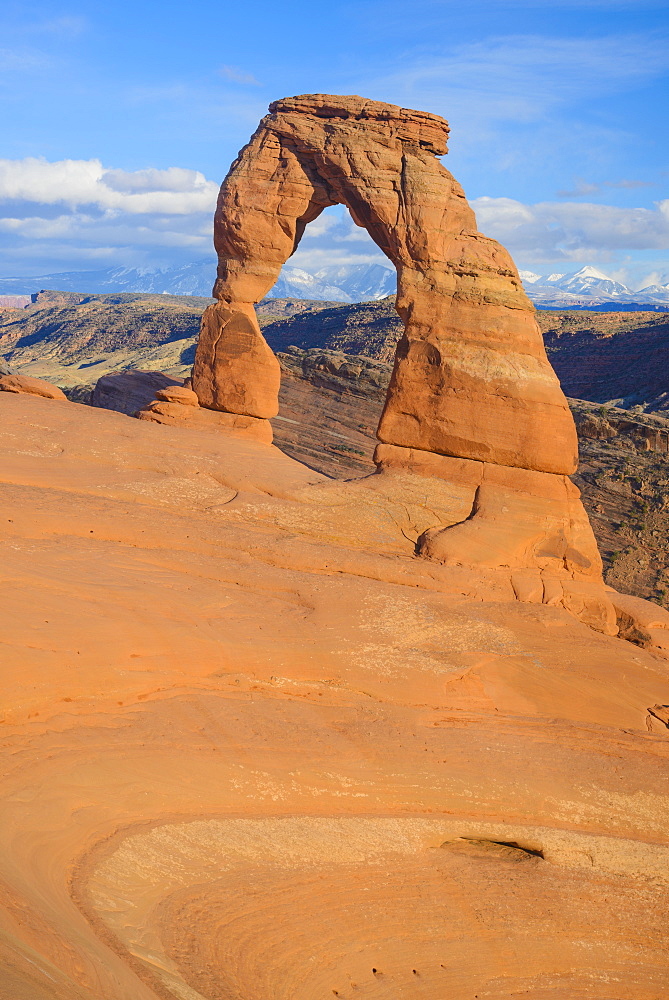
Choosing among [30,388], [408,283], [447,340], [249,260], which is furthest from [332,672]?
[30,388]

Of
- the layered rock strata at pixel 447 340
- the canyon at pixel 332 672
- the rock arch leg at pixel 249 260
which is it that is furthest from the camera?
the rock arch leg at pixel 249 260

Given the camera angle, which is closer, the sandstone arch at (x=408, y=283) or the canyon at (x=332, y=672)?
the canyon at (x=332, y=672)

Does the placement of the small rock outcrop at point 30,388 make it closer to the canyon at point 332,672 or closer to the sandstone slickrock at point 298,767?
the canyon at point 332,672

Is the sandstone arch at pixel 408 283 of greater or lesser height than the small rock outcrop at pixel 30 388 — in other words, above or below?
above

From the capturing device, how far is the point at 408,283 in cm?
1677

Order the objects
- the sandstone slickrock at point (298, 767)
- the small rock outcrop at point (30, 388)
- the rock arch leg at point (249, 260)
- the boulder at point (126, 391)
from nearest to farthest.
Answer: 1. the sandstone slickrock at point (298, 767)
2. the rock arch leg at point (249, 260)
3. the small rock outcrop at point (30, 388)
4. the boulder at point (126, 391)

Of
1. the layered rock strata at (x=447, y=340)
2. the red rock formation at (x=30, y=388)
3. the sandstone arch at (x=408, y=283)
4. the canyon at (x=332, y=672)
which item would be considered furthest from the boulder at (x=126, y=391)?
the layered rock strata at (x=447, y=340)

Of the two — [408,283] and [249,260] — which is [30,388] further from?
[408,283]

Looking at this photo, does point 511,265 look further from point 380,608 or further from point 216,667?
point 216,667

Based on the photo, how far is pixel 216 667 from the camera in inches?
387

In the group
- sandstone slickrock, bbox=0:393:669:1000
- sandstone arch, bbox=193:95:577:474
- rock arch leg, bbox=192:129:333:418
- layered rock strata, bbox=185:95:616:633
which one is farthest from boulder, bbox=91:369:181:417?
sandstone slickrock, bbox=0:393:669:1000

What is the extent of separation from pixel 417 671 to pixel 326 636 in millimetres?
1325

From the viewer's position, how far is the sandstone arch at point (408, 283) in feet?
52.5

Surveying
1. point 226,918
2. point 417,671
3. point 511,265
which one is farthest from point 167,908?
point 511,265
